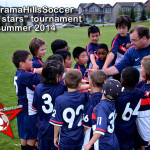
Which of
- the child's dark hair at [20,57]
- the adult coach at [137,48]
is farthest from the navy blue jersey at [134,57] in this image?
the child's dark hair at [20,57]

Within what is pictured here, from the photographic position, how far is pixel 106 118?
2775 mm

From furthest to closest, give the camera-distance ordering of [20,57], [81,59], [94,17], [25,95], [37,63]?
[94,17] < [81,59] < [37,63] < [25,95] < [20,57]

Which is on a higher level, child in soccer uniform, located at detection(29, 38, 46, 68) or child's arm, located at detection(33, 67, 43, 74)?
child in soccer uniform, located at detection(29, 38, 46, 68)

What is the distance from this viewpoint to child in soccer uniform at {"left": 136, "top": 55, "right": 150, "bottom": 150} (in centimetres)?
321

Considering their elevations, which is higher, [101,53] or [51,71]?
[101,53]

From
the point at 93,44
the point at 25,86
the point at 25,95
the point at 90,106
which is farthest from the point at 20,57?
the point at 93,44

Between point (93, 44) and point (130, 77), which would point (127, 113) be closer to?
point (130, 77)

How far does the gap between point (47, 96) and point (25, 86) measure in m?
0.75

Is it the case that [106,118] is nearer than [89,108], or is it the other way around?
[106,118]

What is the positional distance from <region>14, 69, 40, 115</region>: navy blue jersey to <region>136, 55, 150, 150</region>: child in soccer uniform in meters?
1.70

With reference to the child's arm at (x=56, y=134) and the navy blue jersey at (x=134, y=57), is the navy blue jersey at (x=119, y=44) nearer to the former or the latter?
the navy blue jersey at (x=134, y=57)

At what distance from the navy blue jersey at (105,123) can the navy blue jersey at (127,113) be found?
0.69ft

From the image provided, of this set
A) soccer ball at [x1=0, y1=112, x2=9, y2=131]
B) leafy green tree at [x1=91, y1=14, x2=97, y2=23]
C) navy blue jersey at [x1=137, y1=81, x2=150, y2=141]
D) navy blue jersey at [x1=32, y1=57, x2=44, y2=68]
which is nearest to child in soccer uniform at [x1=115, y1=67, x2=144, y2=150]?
navy blue jersey at [x1=137, y1=81, x2=150, y2=141]

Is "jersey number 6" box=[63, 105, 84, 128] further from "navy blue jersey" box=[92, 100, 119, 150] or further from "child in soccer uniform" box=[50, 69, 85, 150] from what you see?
"navy blue jersey" box=[92, 100, 119, 150]
